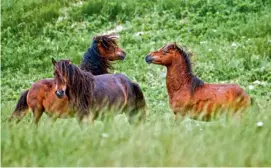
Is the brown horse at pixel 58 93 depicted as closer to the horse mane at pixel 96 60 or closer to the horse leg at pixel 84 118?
the horse mane at pixel 96 60

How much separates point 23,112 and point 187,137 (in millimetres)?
4109

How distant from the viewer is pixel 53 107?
30.7 ft

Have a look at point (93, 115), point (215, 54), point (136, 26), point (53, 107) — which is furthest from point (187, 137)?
point (136, 26)

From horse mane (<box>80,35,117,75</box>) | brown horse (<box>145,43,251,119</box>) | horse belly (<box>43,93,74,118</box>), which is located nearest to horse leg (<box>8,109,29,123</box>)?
horse belly (<box>43,93,74,118</box>)

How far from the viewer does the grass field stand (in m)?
5.58

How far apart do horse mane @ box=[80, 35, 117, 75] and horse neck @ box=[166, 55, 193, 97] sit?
93 centimetres

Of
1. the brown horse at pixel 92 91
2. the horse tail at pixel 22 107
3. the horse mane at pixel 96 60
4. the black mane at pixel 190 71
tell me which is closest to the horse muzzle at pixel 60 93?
the brown horse at pixel 92 91

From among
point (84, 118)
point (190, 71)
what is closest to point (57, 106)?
point (84, 118)

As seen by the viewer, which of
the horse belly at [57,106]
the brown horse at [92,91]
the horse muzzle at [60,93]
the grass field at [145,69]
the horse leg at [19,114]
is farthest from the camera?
the horse leg at [19,114]

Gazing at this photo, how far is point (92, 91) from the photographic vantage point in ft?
30.2

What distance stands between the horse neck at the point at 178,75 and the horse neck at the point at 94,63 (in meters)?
0.95

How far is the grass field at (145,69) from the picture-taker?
5.58 meters

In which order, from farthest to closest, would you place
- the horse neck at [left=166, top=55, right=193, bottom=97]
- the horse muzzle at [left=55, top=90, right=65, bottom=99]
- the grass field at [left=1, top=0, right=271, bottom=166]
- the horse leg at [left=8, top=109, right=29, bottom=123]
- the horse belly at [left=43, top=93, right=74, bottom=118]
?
the horse neck at [left=166, top=55, right=193, bottom=97]
the horse leg at [left=8, top=109, right=29, bottom=123]
the horse belly at [left=43, top=93, right=74, bottom=118]
the horse muzzle at [left=55, top=90, right=65, bottom=99]
the grass field at [left=1, top=0, right=271, bottom=166]

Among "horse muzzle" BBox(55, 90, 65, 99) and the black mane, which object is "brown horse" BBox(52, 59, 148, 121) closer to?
"horse muzzle" BBox(55, 90, 65, 99)
